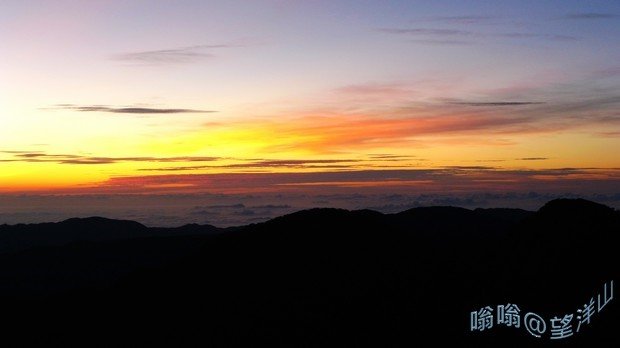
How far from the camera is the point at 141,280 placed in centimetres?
16638

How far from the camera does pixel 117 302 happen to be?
499ft

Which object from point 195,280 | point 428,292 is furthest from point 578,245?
point 195,280

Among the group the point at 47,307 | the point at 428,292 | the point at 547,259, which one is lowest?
the point at 47,307

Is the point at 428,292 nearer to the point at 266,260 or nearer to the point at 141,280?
the point at 266,260

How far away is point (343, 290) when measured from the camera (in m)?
132

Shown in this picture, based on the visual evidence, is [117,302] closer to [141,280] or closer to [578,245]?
[141,280]

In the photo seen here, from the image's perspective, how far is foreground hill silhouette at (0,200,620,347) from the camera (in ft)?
309

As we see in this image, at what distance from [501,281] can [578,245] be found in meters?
14.8

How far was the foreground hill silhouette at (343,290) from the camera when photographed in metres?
94.3

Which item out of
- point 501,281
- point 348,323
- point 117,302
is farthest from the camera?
point 117,302

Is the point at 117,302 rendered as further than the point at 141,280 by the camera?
No

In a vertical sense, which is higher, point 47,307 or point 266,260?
point 266,260

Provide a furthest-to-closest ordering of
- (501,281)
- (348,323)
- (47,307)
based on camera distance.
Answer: (47,307) < (348,323) < (501,281)

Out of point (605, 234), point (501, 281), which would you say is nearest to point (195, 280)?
point (501, 281)
